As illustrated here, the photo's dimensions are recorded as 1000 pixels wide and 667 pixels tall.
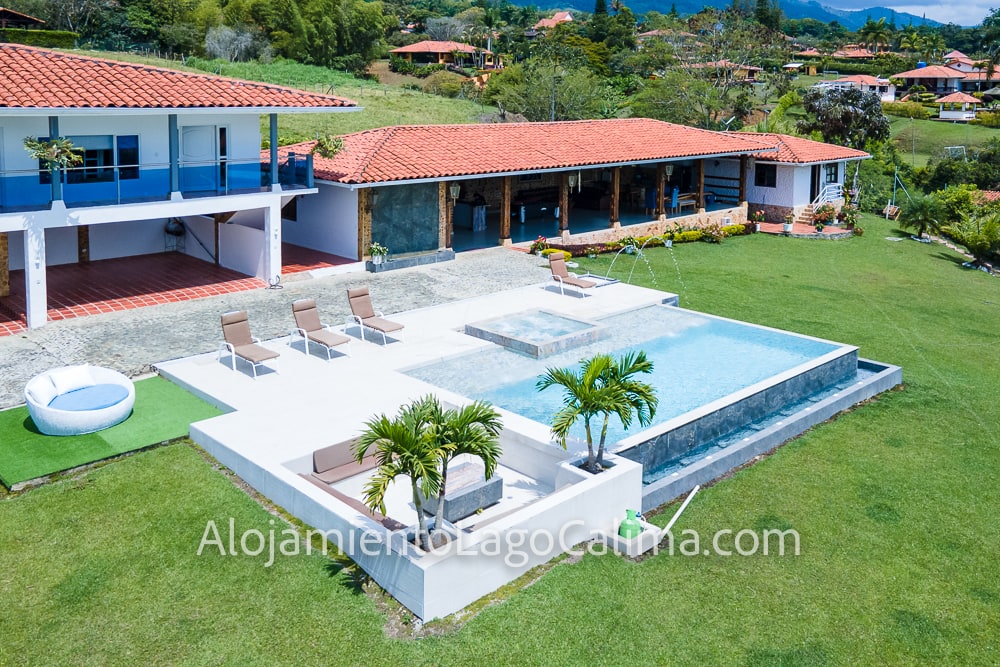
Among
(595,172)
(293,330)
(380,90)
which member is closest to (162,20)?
(380,90)

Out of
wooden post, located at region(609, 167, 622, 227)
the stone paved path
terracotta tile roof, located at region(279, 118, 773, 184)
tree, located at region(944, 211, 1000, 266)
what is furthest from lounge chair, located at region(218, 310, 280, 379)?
tree, located at region(944, 211, 1000, 266)

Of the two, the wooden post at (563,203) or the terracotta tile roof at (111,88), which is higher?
the terracotta tile roof at (111,88)

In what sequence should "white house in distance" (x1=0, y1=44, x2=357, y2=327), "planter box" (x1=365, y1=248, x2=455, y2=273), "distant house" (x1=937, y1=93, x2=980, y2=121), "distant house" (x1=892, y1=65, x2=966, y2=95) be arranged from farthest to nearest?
1. "distant house" (x1=892, y1=65, x2=966, y2=95)
2. "distant house" (x1=937, y1=93, x2=980, y2=121)
3. "planter box" (x1=365, y1=248, x2=455, y2=273)
4. "white house in distance" (x1=0, y1=44, x2=357, y2=327)

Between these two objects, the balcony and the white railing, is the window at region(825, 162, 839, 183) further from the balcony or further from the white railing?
the balcony

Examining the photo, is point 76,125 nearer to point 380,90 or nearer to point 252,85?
point 252,85

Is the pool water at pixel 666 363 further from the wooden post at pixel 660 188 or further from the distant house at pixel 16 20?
the distant house at pixel 16 20

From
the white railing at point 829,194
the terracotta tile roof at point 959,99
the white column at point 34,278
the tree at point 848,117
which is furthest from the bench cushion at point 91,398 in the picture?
the terracotta tile roof at point 959,99

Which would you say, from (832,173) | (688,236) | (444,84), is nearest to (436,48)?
(444,84)
